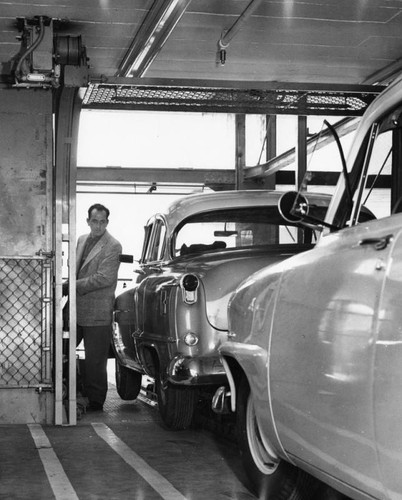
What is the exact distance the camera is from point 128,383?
33.9 ft

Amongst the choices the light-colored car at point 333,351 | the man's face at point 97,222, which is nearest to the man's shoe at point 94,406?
the man's face at point 97,222

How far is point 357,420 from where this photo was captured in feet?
11.3

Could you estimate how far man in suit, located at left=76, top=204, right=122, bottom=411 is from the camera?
9.65 metres

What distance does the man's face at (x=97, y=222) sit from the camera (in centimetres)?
1012

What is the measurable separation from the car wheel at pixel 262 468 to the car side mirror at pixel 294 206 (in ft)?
3.88

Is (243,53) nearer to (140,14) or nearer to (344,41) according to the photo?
(344,41)

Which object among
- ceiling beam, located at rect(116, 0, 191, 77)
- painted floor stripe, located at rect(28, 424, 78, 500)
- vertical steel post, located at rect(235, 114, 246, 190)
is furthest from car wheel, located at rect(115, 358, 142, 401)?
vertical steel post, located at rect(235, 114, 246, 190)

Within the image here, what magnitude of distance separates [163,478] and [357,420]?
2919 mm

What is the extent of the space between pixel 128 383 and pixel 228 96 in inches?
134

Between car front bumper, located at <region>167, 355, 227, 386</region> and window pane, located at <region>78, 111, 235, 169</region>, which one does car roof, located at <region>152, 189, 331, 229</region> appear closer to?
car front bumper, located at <region>167, 355, 227, 386</region>

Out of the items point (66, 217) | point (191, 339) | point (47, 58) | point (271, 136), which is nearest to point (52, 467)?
point (191, 339)

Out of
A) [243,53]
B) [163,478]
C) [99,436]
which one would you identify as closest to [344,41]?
[243,53]

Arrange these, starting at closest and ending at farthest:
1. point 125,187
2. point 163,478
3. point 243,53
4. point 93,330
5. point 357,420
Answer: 1. point 357,420
2. point 163,478
3. point 93,330
4. point 243,53
5. point 125,187

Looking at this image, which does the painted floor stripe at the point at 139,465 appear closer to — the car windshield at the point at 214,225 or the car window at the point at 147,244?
the car windshield at the point at 214,225
